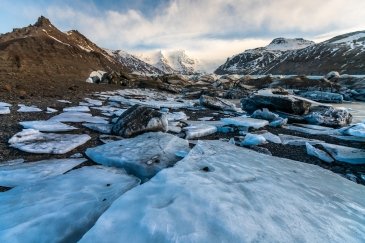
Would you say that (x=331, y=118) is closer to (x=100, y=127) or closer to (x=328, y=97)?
(x=100, y=127)

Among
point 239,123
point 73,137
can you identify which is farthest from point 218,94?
point 73,137

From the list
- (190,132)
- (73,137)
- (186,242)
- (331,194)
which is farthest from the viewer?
(190,132)

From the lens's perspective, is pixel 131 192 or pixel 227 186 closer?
pixel 131 192

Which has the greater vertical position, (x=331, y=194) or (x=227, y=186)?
(x=227, y=186)

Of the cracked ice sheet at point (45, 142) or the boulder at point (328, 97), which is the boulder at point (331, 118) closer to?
the cracked ice sheet at point (45, 142)

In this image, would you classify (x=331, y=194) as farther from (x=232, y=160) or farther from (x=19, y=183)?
(x=19, y=183)

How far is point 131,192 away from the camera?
175 centimetres

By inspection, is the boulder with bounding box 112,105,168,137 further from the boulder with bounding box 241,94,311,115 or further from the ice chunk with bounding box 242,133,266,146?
the boulder with bounding box 241,94,311,115

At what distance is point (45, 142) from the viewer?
339 cm

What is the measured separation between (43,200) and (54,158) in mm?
1203

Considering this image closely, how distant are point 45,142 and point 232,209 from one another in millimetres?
2626

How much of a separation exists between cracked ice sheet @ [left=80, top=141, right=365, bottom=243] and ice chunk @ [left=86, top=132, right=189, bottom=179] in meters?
0.37

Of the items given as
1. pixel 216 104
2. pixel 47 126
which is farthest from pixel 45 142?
pixel 216 104

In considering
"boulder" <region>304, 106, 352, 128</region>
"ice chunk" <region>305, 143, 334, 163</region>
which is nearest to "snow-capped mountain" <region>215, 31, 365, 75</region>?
"boulder" <region>304, 106, 352, 128</region>
